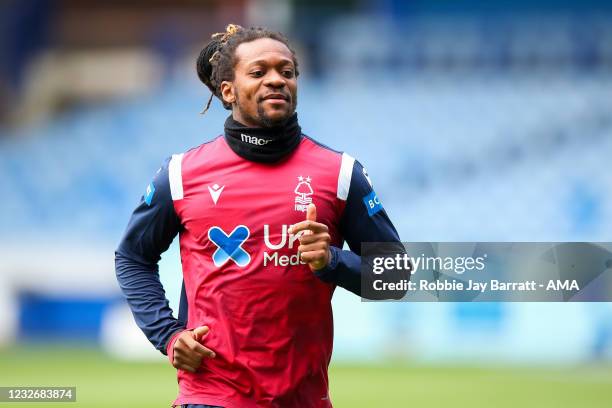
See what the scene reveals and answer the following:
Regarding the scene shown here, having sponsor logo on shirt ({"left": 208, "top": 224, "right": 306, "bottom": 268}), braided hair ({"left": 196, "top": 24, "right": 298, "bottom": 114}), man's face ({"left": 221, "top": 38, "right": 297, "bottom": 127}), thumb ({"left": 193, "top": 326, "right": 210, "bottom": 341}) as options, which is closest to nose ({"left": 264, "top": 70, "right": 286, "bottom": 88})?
man's face ({"left": 221, "top": 38, "right": 297, "bottom": 127})

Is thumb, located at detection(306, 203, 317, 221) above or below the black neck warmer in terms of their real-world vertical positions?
below

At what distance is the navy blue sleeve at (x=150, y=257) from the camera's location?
4.77m

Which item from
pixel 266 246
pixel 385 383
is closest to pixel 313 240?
pixel 266 246

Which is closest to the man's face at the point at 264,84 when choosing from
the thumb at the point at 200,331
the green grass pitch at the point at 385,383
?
the thumb at the point at 200,331

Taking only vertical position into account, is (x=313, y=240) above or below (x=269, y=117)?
below

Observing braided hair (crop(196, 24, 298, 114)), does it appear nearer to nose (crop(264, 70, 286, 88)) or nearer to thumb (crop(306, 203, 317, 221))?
nose (crop(264, 70, 286, 88))

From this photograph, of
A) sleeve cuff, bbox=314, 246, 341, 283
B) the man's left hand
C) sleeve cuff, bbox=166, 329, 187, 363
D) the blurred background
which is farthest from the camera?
the blurred background

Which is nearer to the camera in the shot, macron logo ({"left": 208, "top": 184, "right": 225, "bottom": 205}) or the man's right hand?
the man's right hand

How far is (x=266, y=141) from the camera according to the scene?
187 inches

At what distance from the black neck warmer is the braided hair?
242mm

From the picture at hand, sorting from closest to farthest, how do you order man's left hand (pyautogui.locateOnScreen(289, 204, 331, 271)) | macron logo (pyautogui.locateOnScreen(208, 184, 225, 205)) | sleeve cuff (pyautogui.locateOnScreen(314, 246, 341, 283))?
man's left hand (pyautogui.locateOnScreen(289, 204, 331, 271)), sleeve cuff (pyautogui.locateOnScreen(314, 246, 341, 283)), macron logo (pyautogui.locateOnScreen(208, 184, 225, 205))

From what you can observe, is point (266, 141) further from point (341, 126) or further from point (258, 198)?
point (341, 126)

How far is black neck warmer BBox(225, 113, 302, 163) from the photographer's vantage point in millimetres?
4758

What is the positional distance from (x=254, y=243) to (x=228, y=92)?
2.25 feet
